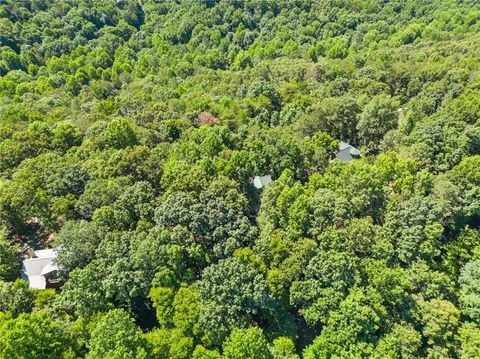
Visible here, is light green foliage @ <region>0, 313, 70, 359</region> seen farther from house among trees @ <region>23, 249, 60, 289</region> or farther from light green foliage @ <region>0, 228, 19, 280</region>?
house among trees @ <region>23, 249, 60, 289</region>

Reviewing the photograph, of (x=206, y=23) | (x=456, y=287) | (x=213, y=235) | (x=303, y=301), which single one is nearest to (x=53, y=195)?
(x=213, y=235)

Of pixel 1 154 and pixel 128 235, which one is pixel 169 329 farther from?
pixel 1 154

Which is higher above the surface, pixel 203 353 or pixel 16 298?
pixel 16 298

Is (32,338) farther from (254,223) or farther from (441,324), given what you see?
(441,324)

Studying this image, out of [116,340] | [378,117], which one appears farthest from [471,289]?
[116,340]

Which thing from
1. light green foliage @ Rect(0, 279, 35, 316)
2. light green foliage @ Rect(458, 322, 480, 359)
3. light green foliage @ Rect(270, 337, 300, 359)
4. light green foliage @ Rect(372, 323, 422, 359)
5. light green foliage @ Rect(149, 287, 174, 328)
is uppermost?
light green foliage @ Rect(0, 279, 35, 316)

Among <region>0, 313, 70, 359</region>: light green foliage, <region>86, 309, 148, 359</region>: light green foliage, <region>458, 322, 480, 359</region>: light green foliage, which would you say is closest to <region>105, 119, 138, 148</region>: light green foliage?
<region>0, 313, 70, 359</region>: light green foliage
